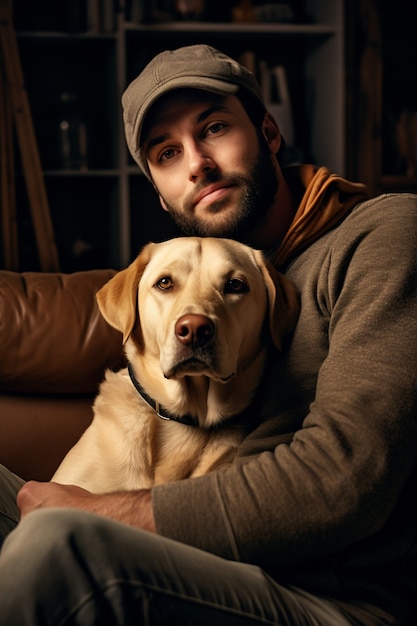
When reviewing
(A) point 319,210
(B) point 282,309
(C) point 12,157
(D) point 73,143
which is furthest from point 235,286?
(D) point 73,143

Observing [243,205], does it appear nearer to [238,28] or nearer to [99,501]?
[99,501]

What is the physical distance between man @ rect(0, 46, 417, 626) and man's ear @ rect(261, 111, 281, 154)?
408 millimetres

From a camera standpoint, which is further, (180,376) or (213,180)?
(213,180)

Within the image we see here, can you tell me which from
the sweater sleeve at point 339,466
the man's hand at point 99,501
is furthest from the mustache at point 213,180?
the man's hand at point 99,501

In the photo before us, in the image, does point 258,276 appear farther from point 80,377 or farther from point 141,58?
point 141,58

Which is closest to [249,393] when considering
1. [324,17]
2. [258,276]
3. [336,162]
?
[258,276]

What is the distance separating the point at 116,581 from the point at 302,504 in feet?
1.01

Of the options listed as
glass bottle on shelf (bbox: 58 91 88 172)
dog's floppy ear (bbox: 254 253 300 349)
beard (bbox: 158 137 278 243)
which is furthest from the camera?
glass bottle on shelf (bbox: 58 91 88 172)

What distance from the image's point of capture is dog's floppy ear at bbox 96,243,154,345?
1653mm

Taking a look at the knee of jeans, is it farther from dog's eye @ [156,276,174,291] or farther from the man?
dog's eye @ [156,276,174,291]

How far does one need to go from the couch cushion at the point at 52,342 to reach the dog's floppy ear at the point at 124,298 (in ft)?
1.43

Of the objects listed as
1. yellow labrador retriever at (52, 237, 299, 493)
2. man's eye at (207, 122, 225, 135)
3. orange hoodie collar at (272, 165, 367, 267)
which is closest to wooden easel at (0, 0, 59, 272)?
man's eye at (207, 122, 225, 135)

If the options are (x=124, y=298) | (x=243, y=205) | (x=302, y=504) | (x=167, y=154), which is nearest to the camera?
(x=302, y=504)

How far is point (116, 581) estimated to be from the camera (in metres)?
1.00
